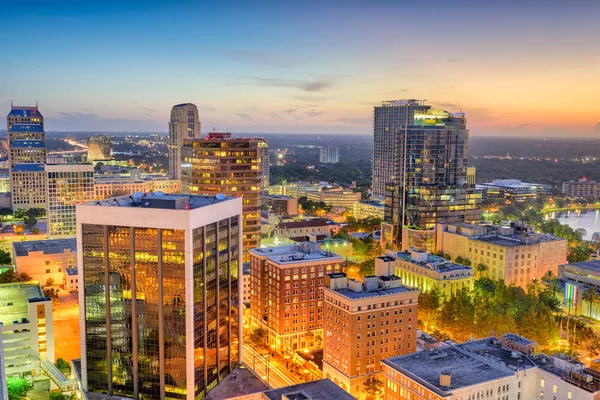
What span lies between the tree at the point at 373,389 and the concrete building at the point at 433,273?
30925 millimetres

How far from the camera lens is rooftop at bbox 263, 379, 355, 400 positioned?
67.2 m

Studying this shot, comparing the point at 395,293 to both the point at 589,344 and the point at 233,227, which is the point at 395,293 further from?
the point at 589,344

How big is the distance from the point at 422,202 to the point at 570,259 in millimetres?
40650

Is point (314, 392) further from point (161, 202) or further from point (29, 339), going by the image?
point (29, 339)

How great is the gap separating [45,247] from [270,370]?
74906mm

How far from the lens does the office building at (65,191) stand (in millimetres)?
176500

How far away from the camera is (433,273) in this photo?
381 ft

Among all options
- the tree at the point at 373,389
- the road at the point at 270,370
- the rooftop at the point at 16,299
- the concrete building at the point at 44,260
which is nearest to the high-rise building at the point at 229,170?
the concrete building at the point at 44,260

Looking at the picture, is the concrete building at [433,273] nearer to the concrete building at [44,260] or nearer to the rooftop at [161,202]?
the rooftop at [161,202]

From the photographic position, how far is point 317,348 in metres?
104

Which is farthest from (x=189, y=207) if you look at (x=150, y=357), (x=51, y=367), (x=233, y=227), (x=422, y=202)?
(x=422, y=202)

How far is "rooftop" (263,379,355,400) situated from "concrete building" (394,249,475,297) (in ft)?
138

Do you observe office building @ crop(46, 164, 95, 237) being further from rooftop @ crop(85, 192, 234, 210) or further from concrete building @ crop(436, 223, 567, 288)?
concrete building @ crop(436, 223, 567, 288)

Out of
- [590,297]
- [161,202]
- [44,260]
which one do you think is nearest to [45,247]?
[44,260]
